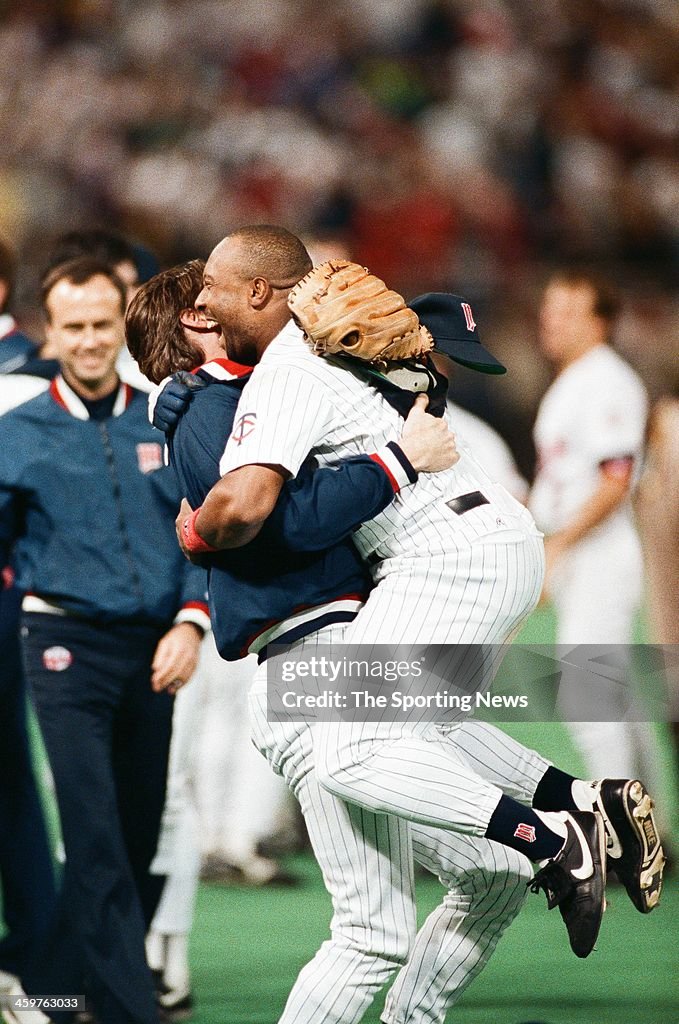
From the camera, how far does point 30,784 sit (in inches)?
171

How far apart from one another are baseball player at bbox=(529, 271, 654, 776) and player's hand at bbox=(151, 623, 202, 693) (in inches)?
70.5

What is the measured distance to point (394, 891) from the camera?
9.68 feet

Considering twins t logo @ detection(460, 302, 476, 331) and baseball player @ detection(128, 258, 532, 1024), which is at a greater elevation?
twins t logo @ detection(460, 302, 476, 331)

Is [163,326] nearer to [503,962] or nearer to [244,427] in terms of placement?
[244,427]

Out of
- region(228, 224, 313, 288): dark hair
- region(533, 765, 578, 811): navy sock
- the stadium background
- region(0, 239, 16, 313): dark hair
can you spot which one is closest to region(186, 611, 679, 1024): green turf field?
region(533, 765, 578, 811): navy sock

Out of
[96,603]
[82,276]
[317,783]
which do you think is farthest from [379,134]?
[317,783]

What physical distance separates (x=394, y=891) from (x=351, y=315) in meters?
1.15

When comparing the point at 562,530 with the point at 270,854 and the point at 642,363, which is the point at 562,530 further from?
the point at 642,363

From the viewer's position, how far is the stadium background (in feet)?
36.3

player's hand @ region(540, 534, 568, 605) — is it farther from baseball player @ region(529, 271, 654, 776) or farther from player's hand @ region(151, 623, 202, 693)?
player's hand @ region(151, 623, 202, 693)

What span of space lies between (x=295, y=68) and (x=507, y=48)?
1.77 metres

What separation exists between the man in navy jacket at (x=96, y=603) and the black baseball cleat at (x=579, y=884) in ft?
3.84

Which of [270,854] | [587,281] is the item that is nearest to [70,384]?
[270,854]

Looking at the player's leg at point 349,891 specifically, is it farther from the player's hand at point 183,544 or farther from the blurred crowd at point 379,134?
the blurred crowd at point 379,134
